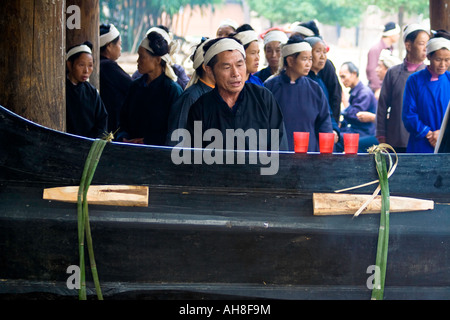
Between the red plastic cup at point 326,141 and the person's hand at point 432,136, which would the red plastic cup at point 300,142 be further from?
the person's hand at point 432,136

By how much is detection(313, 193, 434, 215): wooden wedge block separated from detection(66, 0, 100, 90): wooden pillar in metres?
3.60

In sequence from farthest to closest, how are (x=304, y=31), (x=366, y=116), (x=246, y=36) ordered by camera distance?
(x=366, y=116)
(x=304, y=31)
(x=246, y=36)

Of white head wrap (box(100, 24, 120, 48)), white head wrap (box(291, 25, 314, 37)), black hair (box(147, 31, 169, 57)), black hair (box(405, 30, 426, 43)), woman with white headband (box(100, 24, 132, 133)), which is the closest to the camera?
black hair (box(147, 31, 169, 57))

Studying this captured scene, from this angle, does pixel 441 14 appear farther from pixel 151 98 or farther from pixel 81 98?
pixel 81 98

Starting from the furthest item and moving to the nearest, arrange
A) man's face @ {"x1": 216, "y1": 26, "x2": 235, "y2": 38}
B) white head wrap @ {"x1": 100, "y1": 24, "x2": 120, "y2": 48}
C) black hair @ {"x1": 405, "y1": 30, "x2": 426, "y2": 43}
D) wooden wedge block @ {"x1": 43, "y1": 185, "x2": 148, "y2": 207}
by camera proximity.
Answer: man's face @ {"x1": 216, "y1": 26, "x2": 235, "y2": 38}, white head wrap @ {"x1": 100, "y1": 24, "x2": 120, "y2": 48}, black hair @ {"x1": 405, "y1": 30, "x2": 426, "y2": 43}, wooden wedge block @ {"x1": 43, "y1": 185, "x2": 148, "y2": 207}

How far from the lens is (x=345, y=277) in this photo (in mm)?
3775

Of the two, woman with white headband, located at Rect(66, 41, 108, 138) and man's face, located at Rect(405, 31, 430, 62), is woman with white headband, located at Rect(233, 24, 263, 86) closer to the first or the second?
woman with white headband, located at Rect(66, 41, 108, 138)

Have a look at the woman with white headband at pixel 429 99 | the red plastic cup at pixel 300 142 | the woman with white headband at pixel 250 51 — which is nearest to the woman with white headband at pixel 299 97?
the woman with white headband at pixel 250 51

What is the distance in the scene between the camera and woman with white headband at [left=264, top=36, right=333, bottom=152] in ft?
19.0

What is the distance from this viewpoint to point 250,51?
20.6ft

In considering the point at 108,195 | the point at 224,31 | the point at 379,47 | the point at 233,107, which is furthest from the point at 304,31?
the point at 108,195

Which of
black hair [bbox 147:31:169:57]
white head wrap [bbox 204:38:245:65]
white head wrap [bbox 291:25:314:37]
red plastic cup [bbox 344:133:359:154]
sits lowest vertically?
red plastic cup [bbox 344:133:359:154]

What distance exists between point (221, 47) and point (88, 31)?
256cm

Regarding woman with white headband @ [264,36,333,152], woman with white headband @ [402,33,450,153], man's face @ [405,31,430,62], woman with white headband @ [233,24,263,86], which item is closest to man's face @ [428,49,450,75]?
woman with white headband @ [402,33,450,153]
